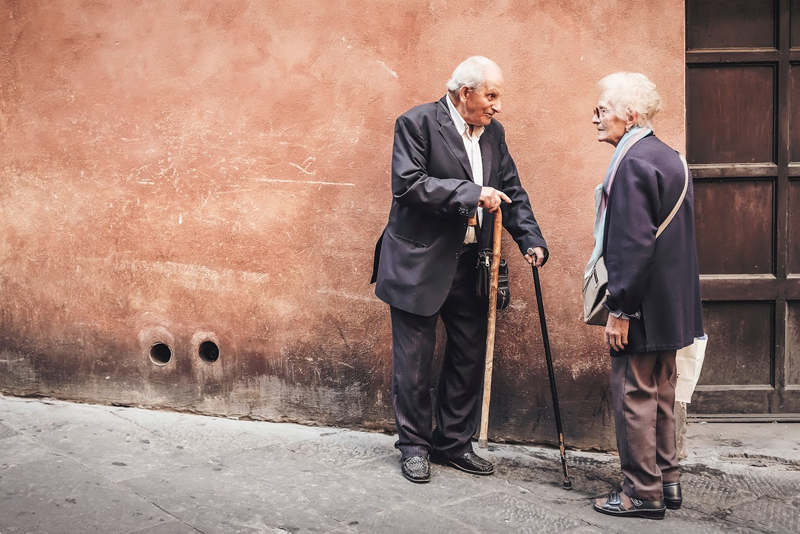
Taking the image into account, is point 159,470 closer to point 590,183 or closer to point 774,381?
point 590,183

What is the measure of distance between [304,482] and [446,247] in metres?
1.17

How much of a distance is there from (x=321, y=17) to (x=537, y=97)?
1.13 metres

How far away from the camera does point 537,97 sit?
4047 mm

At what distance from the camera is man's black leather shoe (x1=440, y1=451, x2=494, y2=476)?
12.3 feet

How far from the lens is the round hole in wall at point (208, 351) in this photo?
14.4 feet

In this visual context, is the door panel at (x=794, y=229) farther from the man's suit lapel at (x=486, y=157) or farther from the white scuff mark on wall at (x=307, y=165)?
the white scuff mark on wall at (x=307, y=165)

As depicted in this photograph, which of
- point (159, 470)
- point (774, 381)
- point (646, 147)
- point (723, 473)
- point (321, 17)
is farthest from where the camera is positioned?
point (774, 381)

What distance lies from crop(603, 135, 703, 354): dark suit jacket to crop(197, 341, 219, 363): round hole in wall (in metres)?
2.12

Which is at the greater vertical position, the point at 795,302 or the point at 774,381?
the point at 795,302

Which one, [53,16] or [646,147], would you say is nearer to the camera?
[646,147]

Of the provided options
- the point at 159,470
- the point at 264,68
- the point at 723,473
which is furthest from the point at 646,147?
the point at 159,470

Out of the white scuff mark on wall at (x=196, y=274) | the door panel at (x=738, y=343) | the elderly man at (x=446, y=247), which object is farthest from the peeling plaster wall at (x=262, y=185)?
the door panel at (x=738, y=343)

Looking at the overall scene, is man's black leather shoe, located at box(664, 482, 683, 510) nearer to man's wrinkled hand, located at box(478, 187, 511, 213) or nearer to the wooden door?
the wooden door

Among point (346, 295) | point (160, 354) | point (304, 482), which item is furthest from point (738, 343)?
point (160, 354)
